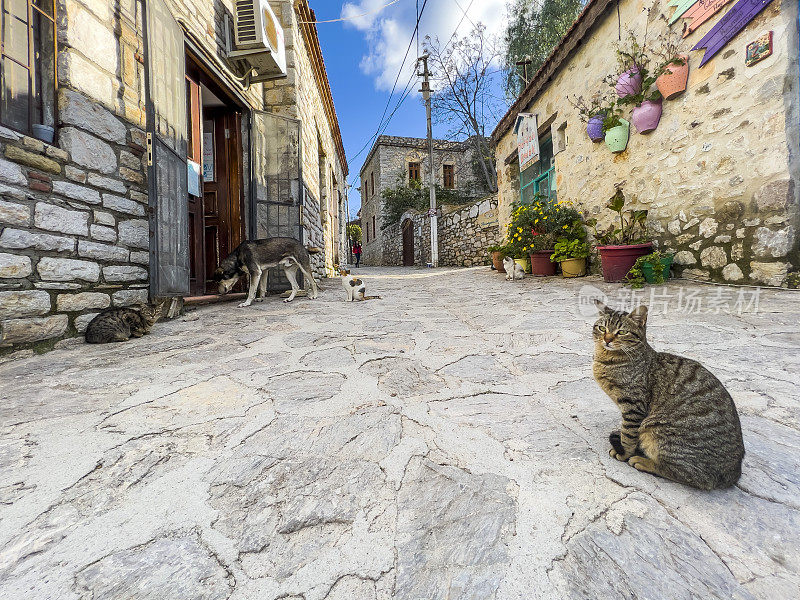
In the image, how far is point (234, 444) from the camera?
4.50 feet

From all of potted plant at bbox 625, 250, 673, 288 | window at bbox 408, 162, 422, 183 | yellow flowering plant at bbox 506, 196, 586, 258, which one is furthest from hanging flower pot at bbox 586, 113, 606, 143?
window at bbox 408, 162, 422, 183

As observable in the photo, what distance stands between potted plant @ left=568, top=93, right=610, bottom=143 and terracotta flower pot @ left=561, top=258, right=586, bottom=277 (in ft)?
6.35

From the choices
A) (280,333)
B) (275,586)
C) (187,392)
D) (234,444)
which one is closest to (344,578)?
(275,586)

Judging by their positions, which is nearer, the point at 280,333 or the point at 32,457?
the point at 32,457

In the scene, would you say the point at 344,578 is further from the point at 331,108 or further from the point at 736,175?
the point at 331,108

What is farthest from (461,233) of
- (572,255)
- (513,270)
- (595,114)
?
(595,114)

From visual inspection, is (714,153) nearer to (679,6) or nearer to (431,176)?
(679,6)

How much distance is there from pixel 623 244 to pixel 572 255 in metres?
1.03

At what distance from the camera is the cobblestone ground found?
0.82 meters

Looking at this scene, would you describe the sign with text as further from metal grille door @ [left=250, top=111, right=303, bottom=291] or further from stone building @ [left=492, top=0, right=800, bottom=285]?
metal grille door @ [left=250, top=111, right=303, bottom=291]

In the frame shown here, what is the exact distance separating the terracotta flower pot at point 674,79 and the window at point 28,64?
6112 millimetres

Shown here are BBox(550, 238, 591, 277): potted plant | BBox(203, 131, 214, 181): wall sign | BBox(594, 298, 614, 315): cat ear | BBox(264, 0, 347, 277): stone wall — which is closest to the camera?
BBox(594, 298, 614, 315): cat ear

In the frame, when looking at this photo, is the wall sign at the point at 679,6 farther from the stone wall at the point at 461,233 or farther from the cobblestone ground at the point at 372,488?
the stone wall at the point at 461,233

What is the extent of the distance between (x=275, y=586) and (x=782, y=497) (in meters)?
1.42
